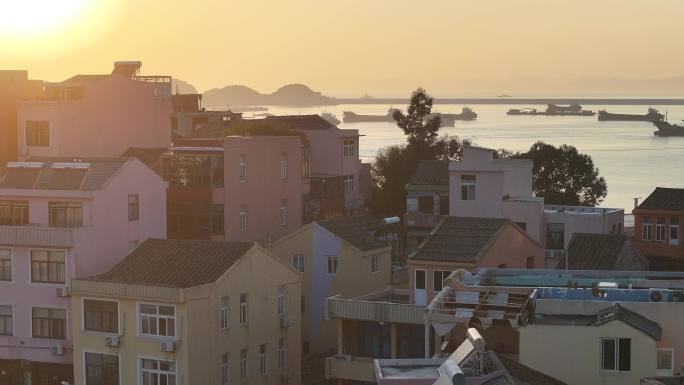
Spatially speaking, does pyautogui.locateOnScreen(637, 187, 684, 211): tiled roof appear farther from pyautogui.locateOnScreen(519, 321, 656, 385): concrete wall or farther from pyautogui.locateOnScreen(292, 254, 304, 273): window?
pyautogui.locateOnScreen(519, 321, 656, 385): concrete wall

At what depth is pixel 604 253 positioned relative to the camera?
83.8ft

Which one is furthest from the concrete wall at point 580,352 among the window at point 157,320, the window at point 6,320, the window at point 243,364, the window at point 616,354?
the window at point 6,320

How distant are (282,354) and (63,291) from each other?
458cm

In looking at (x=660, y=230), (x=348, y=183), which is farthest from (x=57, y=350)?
(x=348, y=183)

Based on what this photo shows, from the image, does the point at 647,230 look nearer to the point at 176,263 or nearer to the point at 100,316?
the point at 176,263

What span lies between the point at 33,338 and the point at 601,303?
42.6 feet

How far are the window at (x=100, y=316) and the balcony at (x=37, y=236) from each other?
6.07 feet

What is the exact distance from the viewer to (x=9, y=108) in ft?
100.0

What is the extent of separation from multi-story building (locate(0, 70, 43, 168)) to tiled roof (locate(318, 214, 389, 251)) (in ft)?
26.8

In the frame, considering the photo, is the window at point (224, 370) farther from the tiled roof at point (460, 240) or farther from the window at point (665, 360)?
the window at point (665, 360)

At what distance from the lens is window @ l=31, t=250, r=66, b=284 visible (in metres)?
24.5

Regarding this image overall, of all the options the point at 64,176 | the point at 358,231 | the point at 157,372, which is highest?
the point at 64,176

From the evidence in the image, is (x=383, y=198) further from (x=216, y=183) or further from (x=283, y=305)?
(x=283, y=305)

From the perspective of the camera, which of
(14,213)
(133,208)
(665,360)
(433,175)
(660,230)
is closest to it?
(665,360)
